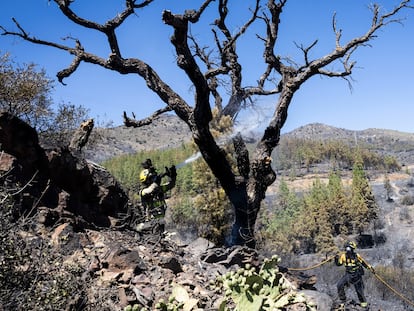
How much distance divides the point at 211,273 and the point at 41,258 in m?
2.33

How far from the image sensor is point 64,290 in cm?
336

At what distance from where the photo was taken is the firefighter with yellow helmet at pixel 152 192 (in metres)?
7.33

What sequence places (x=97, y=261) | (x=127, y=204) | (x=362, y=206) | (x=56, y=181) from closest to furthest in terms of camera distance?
(x=97, y=261)
(x=56, y=181)
(x=127, y=204)
(x=362, y=206)

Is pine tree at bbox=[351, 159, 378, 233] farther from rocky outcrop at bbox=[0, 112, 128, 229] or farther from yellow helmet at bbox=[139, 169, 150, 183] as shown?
rocky outcrop at bbox=[0, 112, 128, 229]

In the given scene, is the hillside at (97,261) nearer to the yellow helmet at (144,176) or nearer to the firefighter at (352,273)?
the yellow helmet at (144,176)

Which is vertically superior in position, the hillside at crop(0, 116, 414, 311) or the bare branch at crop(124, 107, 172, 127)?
the bare branch at crop(124, 107, 172, 127)

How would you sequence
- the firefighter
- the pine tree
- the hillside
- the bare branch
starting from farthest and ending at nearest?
the pine tree, the bare branch, the firefighter, the hillside

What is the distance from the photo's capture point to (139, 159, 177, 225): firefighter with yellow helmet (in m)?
7.33

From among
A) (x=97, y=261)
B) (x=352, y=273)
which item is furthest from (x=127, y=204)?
(x=352, y=273)

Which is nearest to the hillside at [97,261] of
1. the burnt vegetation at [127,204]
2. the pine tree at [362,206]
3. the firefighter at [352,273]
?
the burnt vegetation at [127,204]

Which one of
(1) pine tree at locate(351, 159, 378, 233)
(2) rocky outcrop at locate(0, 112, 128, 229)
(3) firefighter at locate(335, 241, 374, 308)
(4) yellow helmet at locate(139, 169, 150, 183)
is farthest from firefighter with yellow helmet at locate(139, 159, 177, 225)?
(1) pine tree at locate(351, 159, 378, 233)

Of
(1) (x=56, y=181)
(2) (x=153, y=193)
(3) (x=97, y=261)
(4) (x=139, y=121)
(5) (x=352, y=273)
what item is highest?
(4) (x=139, y=121)

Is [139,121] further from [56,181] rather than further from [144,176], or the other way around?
[56,181]

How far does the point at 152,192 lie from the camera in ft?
24.3
